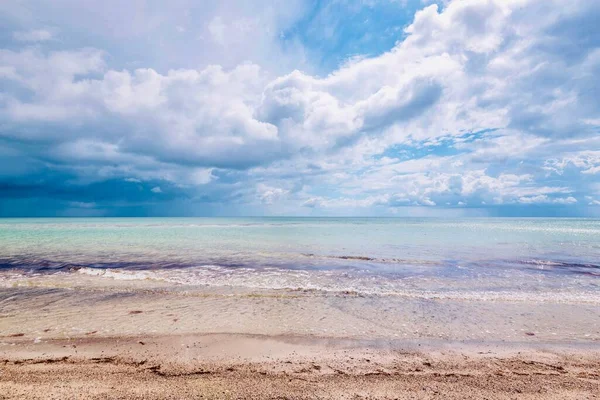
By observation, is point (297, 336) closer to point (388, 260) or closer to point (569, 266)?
point (388, 260)

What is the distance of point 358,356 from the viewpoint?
7.50 meters

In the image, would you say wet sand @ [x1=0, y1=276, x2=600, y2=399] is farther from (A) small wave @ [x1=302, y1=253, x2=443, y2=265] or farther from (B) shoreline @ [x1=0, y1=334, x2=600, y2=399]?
(A) small wave @ [x1=302, y1=253, x2=443, y2=265]

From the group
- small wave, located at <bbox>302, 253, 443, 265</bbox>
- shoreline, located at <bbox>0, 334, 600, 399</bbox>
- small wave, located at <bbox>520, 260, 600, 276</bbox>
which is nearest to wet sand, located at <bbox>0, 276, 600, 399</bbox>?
shoreline, located at <bbox>0, 334, 600, 399</bbox>

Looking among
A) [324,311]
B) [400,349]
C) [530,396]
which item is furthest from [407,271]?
[530,396]

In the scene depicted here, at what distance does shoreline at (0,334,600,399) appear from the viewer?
5.78 metres

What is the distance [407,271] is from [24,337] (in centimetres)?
1873

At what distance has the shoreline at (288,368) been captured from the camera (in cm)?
578

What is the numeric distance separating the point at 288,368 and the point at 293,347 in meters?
1.20

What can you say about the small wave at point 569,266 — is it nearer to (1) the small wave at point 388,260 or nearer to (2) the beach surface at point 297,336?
(2) the beach surface at point 297,336

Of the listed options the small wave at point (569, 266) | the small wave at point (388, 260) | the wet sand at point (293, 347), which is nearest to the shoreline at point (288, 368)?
the wet sand at point (293, 347)

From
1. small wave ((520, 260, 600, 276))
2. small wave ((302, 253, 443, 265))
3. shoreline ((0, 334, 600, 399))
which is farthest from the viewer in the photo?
small wave ((302, 253, 443, 265))

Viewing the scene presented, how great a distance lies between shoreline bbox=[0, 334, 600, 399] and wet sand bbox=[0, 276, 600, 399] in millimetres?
34

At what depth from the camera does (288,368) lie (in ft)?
22.2

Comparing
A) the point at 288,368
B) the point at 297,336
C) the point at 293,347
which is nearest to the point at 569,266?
the point at 297,336
